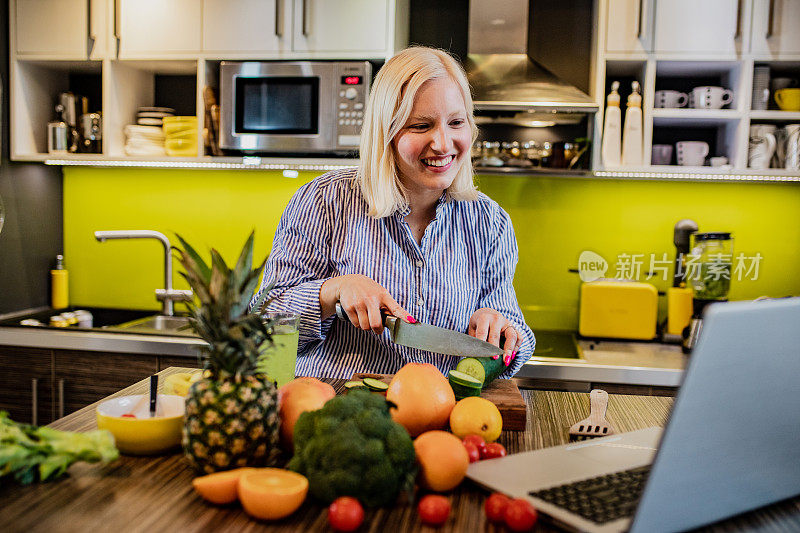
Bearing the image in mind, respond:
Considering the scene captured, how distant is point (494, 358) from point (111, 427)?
0.69 meters

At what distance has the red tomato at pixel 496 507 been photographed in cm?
80

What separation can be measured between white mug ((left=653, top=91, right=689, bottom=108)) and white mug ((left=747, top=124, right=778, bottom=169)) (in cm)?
29

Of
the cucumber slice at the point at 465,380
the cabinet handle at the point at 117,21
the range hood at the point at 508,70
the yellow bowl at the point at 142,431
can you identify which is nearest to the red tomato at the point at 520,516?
the cucumber slice at the point at 465,380

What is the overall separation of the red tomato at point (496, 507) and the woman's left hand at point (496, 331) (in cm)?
54

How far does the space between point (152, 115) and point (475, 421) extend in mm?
2524

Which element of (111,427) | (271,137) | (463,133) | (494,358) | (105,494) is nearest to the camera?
(105,494)

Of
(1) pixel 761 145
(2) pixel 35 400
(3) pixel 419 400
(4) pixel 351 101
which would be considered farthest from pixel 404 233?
(2) pixel 35 400

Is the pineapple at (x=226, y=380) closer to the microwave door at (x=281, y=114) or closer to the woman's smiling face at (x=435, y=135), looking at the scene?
the woman's smiling face at (x=435, y=135)

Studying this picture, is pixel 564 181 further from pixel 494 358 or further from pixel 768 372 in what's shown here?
pixel 768 372

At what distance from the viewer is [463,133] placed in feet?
5.19

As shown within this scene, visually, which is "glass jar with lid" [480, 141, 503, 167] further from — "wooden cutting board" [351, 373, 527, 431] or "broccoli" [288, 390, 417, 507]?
"broccoli" [288, 390, 417, 507]

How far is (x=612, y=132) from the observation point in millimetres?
2703

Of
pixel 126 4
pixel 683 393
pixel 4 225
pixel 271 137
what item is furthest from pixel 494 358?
pixel 4 225

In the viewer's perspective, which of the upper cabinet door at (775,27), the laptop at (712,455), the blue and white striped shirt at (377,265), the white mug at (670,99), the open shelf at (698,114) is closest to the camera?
the laptop at (712,455)
